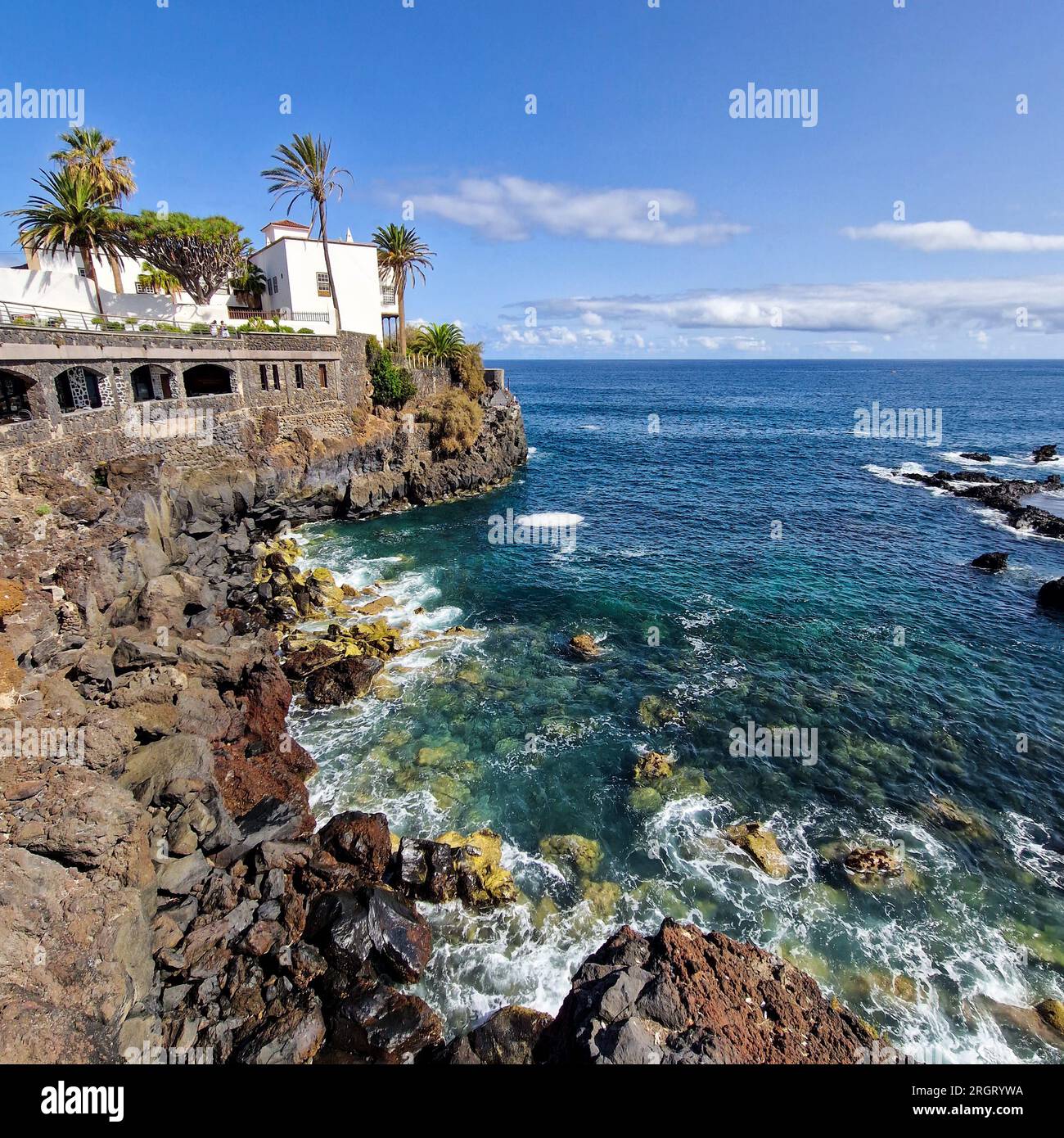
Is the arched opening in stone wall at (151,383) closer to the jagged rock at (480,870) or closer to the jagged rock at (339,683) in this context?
the jagged rock at (339,683)

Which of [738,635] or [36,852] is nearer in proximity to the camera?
[36,852]

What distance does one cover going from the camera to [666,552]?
42.2 meters

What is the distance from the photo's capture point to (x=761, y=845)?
1800 cm

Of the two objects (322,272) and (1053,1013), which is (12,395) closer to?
(322,272)

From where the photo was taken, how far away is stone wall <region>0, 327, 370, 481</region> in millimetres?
28891

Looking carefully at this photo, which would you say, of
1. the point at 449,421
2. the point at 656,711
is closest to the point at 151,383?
the point at 449,421

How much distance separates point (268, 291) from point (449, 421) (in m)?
21.7

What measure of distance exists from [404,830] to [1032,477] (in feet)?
244

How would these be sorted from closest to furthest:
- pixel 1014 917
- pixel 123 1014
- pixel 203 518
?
1. pixel 123 1014
2. pixel 1014 917
3. pixel 203 518

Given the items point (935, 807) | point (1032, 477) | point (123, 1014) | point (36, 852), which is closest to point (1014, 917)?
point (935, 807)

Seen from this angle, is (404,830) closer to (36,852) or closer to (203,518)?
(36,852)
